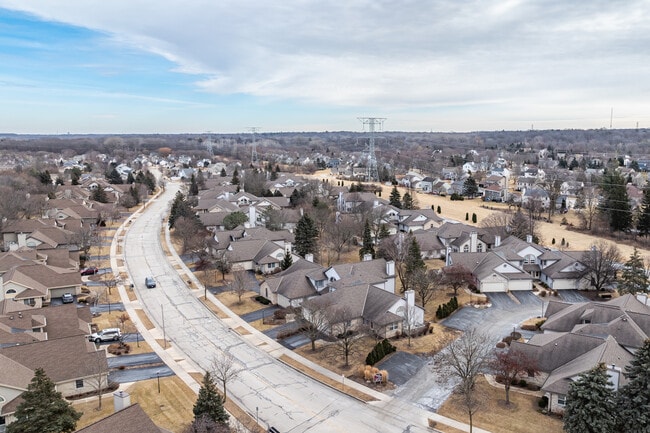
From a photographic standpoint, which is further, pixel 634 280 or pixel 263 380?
pixel 634 280

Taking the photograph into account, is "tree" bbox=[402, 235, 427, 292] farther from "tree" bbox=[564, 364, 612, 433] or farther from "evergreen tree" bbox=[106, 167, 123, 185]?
"evergreen tree" bbox=[106, 167, 123, 185]

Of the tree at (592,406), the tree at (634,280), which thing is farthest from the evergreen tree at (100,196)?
the tree at (592,406)

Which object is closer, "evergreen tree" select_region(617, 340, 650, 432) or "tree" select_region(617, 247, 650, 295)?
"evergreen tree" select_region(617, 340, 650, 432)

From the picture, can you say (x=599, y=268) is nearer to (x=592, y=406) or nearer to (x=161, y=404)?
(x=592, y=406)

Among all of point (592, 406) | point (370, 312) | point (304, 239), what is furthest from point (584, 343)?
point (304, 239)

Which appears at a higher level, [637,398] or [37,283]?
[637,398]

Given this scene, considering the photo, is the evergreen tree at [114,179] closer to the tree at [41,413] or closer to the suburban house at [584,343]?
the tree at [41,413]

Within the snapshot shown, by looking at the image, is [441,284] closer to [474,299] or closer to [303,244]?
[474,299]

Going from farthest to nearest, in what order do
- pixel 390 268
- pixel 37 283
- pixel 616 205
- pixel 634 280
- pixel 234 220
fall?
pixel 616 205 < pixel 234 220 < pixel 390 268 < pixel 37 283 < pixel 634 280

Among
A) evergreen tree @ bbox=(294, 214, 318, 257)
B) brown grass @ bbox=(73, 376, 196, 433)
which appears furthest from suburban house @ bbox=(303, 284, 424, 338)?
evergreen tree @ bbox=(294, 214, 318, 257)
